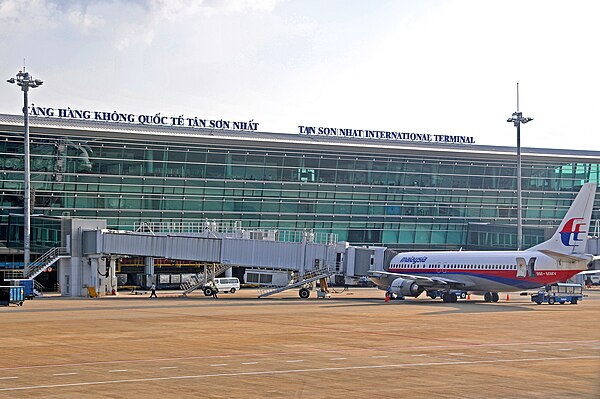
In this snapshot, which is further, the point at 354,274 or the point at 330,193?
the point at 330,193

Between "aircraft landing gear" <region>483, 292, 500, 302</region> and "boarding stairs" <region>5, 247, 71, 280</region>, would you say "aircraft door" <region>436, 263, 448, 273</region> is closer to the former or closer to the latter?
"aircraft landing gear" <region>483, 292, 500, 302</region>

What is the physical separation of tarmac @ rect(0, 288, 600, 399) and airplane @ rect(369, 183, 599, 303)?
25.4 feet

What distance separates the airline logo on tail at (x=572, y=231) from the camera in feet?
222

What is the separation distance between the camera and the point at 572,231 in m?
68.0

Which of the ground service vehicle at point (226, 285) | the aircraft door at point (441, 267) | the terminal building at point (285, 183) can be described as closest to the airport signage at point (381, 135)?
the terminal building at point (285, 183)

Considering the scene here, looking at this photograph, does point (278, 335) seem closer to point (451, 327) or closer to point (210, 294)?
point (451, 327)

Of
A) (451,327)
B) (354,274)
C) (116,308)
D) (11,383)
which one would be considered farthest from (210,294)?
(11,383)

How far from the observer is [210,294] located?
90.6 m

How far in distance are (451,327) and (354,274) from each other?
101ft

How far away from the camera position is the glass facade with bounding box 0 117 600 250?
338 feet

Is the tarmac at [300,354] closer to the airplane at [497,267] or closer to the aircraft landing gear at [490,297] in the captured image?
the airplane at [497,267]

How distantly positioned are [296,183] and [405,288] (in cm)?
4045

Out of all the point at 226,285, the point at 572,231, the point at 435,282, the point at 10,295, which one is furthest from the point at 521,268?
the point at 226,285

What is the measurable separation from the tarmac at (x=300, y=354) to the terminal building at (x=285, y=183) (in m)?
43.6
